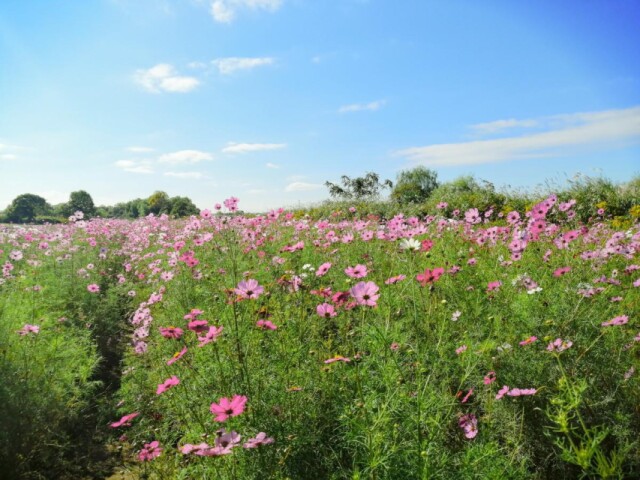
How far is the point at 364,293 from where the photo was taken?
5.78 feet

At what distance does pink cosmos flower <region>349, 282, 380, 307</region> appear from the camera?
5.62 feet

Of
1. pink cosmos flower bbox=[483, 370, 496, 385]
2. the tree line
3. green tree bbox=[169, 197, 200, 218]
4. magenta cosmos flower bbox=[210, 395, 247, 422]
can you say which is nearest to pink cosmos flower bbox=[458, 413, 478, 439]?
pink cosmos flower bbox=[483, 370, 496, 385]

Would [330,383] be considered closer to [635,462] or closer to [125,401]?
[635,462]

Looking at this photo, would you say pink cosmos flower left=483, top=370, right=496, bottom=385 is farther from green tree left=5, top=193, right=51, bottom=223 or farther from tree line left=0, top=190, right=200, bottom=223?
green tree left=5, top=193, right=51, bottom=223

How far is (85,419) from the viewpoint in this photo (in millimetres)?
2955

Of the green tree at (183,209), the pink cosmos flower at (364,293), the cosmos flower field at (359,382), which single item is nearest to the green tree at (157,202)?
the green tree at (183,209)

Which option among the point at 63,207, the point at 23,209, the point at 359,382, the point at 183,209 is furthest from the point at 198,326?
the point at 23,209

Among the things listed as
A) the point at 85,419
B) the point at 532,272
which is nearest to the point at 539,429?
the point at 532,272

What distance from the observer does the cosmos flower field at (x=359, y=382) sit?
5.42 feet

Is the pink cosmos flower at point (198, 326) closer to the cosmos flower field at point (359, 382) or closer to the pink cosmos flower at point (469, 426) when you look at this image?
the cosmos flower field at point (359, 382)

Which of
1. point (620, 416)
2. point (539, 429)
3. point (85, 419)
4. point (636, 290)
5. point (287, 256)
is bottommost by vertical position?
point (85, 419)

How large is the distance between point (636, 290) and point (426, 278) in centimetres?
217

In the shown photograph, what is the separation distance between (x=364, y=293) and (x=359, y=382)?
0.37 m

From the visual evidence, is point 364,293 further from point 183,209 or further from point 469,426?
point 183,209
